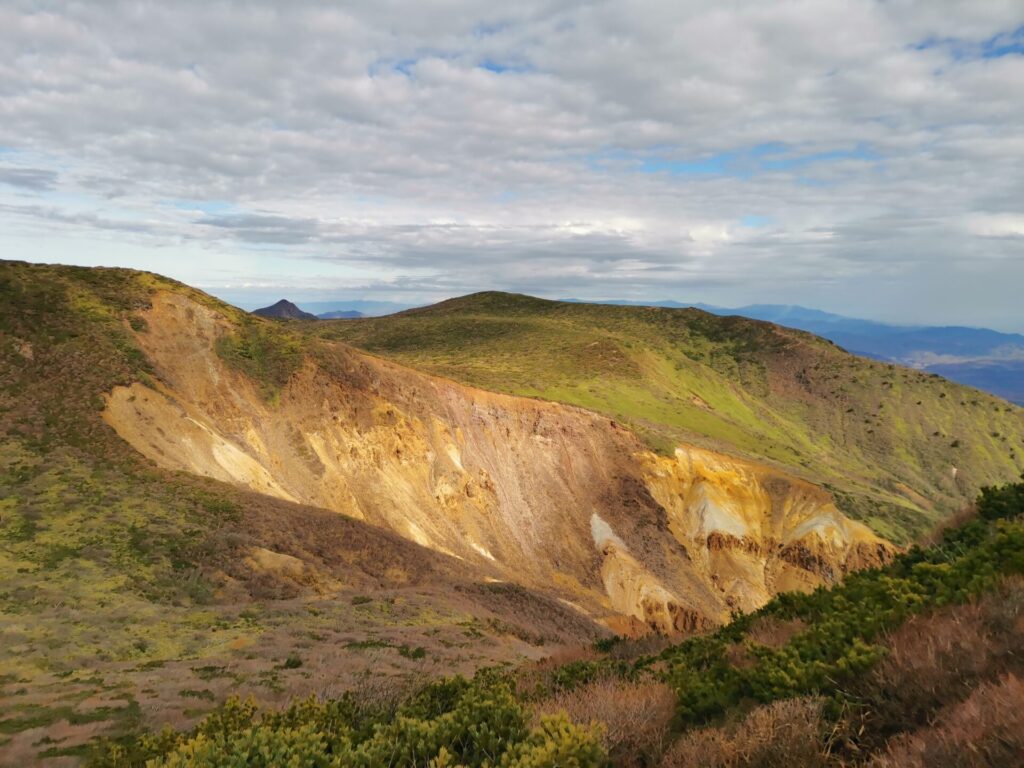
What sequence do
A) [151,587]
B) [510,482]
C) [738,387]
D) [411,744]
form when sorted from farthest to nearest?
[738,387] < [510,482] < [151,587] < [411,744]

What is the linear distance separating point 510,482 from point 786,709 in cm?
4792

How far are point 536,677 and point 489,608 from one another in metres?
20.0

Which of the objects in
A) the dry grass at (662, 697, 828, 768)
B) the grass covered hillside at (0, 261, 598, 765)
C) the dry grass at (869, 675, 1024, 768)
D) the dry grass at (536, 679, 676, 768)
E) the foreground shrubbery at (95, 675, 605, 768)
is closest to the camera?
the dry grass at (869, 675, 1024, 768)

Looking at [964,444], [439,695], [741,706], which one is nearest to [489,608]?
[439,695]

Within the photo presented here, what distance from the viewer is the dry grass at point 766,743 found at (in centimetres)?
555

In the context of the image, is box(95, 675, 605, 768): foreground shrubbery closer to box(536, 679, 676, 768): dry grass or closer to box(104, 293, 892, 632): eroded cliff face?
box(536, 679, 676, 768): dry grass

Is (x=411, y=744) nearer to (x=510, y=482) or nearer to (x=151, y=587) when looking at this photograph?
(x=151, y=587)

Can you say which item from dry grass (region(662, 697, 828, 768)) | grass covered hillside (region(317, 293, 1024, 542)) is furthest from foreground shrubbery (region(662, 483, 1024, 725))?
grass covered hillside (region(317, 293, 1024, 542))

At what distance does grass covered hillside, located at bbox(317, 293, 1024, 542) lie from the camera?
79.1 m

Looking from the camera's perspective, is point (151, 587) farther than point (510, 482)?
No

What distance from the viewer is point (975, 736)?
461 cm

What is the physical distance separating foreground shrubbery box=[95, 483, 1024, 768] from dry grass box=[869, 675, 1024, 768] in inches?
0.6

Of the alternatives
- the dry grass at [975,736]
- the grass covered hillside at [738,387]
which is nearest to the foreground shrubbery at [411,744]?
the dry grass at [975,736]

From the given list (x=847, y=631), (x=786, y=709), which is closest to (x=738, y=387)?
(x=847, y=631)
